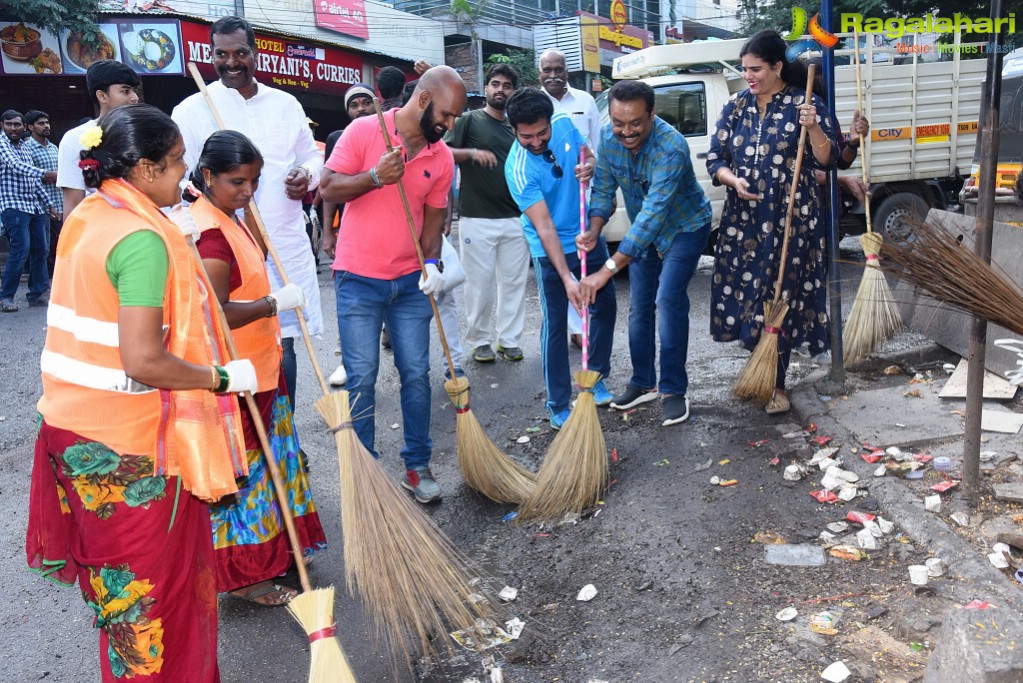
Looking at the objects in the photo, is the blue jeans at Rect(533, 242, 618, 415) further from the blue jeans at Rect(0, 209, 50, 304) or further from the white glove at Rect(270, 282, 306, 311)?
the blue jeans at Rect(0, 209, 50, 304)

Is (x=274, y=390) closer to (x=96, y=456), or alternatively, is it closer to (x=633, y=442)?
(x=96, y=456)

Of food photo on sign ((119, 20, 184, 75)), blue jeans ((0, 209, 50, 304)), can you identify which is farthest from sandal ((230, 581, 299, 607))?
food photo on sign ((119, 20, 184, 75))

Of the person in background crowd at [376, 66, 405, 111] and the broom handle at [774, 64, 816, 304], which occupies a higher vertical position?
the person in background crowd at [376, 66, 405, 111]

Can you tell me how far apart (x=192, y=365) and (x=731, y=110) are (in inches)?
132

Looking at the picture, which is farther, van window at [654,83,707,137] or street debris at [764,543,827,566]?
van window at [654,83,707,137]

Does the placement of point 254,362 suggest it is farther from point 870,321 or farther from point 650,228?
point 870,321

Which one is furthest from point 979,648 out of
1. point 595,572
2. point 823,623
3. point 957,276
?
point 595,572

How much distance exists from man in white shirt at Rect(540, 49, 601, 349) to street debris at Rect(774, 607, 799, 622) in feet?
11.1

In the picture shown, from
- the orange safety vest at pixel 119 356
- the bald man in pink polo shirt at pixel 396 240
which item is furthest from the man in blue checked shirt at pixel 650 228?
the orange safety vest at pixel 119 356

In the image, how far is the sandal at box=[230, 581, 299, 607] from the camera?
10.7 feet

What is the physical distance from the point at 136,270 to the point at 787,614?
2239 mm

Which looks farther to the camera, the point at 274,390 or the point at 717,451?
the point at 717,451

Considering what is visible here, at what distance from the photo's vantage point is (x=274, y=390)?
327 centimetres

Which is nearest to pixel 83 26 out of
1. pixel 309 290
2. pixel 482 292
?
pixel 482 292
